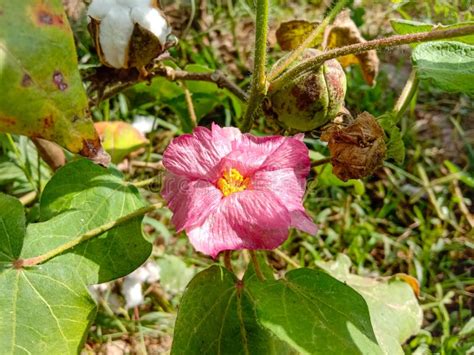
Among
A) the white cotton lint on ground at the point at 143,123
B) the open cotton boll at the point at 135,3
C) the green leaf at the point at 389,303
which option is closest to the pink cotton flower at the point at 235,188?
the open cotton boll at the point at 135,3

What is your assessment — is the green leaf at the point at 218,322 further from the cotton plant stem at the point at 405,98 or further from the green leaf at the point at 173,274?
the green leaf at the point at 173,274

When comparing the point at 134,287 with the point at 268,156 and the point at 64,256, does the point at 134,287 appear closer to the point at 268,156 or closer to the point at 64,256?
the point at 64,256

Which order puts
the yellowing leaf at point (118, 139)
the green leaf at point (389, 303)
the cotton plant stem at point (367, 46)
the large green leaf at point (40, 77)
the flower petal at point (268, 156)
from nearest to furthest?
the large green leaf at point (40, 77)
the cotton plant stem at point (367, 46)
the flower petal at point (268, 156)
the green leaf at point (389, 303)
the yellowing leaf at point (118, 139)

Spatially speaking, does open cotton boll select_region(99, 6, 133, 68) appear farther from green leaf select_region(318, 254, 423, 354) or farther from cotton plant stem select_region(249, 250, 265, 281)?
green leaf select_region(318, 254, 423, 354)

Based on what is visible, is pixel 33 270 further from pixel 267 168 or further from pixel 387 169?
pixel 387 169

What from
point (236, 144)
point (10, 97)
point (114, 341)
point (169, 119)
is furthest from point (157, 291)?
point (10, 97)

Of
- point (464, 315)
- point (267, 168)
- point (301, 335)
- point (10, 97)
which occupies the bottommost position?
point (464, 315)

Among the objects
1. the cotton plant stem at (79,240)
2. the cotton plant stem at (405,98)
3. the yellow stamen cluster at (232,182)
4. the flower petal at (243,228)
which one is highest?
the cotton plant stem at (405,98)
